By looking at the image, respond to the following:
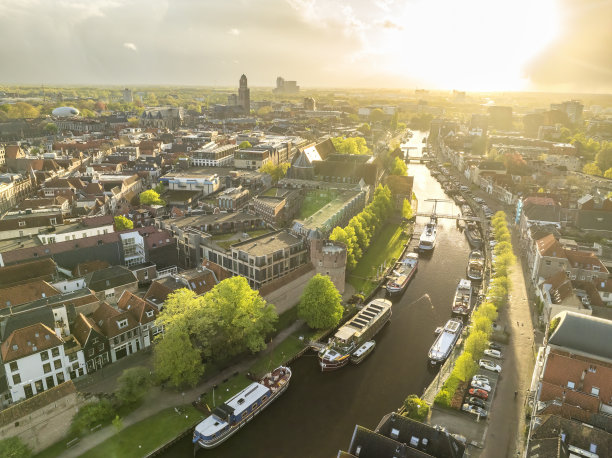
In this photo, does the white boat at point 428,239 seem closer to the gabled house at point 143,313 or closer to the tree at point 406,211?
the tree at point 406,211

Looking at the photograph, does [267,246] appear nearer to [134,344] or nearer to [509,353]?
[134,344]

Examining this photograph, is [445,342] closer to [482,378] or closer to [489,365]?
[489,365]

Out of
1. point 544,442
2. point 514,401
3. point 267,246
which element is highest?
point 267,246

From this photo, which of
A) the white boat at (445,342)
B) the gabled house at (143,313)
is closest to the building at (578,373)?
the white boat at (445,342)

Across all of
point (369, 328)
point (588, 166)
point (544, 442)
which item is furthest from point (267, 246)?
point (588, 166)

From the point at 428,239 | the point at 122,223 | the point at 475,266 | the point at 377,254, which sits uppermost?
the point at 122,223

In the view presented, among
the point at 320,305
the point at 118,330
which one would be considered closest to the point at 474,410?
the point at 320,305
